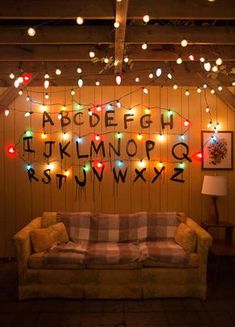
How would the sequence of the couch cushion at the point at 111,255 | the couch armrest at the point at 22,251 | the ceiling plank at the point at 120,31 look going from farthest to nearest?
the couch cushion at the point at 111,255
the couch armrest at the point at 22,251
the ceiling plank at the point at 120,31

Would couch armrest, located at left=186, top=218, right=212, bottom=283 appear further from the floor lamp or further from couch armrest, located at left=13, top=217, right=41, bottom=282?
couch armrest, located at left=13, top=217, right=41, bottom=282

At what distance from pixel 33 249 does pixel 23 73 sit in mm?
2099

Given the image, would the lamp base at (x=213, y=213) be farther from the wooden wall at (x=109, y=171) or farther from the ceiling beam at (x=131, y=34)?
the ceiling beam at (x=131, y=34)

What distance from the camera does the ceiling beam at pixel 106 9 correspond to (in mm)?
2803

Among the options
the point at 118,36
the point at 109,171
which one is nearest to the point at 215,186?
the point at 109,171

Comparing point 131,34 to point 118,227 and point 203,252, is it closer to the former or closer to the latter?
point 203,252

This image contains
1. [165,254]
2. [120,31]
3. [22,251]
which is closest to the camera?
[120,31]

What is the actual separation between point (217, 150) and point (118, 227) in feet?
5.79

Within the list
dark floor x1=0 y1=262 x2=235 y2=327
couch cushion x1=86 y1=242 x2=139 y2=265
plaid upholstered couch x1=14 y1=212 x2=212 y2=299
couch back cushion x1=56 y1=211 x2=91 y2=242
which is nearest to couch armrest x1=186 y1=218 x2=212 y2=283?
plaid upholstered couch x1=14 y1=212 x2=212 y2=299

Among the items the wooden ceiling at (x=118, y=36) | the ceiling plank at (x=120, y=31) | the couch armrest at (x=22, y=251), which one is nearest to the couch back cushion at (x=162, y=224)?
the couch armrest at (x=22, y=251)

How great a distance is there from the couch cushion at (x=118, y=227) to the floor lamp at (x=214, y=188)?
88 centimetres

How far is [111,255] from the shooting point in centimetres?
396

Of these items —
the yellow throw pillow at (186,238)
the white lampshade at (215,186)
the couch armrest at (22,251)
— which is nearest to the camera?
the couch armrest at (22,251)

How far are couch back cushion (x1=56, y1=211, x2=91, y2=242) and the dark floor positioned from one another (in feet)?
3.12
